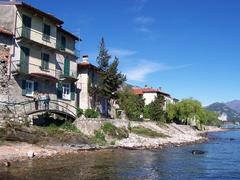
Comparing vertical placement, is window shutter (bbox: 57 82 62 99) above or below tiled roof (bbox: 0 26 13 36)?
below

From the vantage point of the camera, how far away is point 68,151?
132 feet

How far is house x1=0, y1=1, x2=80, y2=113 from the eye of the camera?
A: 43844mm

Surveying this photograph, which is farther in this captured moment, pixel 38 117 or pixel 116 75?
pixel 116 75

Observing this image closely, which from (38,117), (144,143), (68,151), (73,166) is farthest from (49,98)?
(73,166)

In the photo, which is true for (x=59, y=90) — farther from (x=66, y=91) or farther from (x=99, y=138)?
(x=99, y=138)

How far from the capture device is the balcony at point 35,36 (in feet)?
145

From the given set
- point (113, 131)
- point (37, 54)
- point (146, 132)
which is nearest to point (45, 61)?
point (37, 54)

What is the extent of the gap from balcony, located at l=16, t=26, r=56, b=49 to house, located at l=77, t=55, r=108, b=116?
40.7 feet

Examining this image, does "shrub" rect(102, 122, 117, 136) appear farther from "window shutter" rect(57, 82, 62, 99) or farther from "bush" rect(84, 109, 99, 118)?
"window shutter" rect(57, 82, 62, 99)

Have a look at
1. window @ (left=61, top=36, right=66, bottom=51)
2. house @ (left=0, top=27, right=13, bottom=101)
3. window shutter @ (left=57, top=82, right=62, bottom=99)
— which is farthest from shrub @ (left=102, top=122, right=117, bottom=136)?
house @ (left=0, top=27, right=13, bottom=101)

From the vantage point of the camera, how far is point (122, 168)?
31703mm

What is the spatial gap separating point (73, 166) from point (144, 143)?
2313cm

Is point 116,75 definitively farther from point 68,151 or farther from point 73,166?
point 73,166

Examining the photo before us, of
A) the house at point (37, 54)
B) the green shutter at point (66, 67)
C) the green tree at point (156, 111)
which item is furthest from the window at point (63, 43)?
the green tree at point (156, 111)
